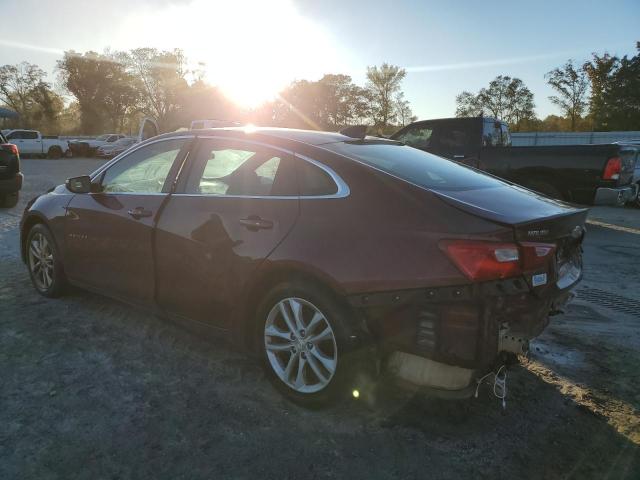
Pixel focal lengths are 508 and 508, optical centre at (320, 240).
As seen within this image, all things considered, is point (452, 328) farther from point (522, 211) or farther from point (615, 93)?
point (615, 93)

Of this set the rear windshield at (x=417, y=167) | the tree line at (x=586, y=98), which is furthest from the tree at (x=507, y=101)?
the rear windshield at (x=417, y=167)

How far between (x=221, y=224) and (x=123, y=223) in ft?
3.37

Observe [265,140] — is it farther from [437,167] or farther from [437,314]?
[437,314]

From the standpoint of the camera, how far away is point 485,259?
2.24 m

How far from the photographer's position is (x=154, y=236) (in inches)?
134

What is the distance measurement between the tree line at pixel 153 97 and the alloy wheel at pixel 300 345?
200ft

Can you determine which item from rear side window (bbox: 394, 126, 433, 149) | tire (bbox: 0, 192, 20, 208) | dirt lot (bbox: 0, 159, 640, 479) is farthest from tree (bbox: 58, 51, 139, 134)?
dirt lot (bbox: 0, 159, 640, 479)

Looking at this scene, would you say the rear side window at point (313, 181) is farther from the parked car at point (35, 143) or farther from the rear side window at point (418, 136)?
the parked car at point (35, 143)

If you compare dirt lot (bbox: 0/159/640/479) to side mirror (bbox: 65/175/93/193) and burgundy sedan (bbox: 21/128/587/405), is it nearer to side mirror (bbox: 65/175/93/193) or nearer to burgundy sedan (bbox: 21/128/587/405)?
burgundy sedan (bbox: 21/128/587/405)

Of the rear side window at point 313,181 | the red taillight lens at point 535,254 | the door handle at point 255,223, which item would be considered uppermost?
the rear side window at point 313,181

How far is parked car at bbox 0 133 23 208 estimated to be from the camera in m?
9.95

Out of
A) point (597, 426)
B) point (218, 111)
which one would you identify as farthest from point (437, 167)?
point (218, 111)

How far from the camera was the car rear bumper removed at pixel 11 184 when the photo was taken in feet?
32.8

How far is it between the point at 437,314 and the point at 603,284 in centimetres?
372
